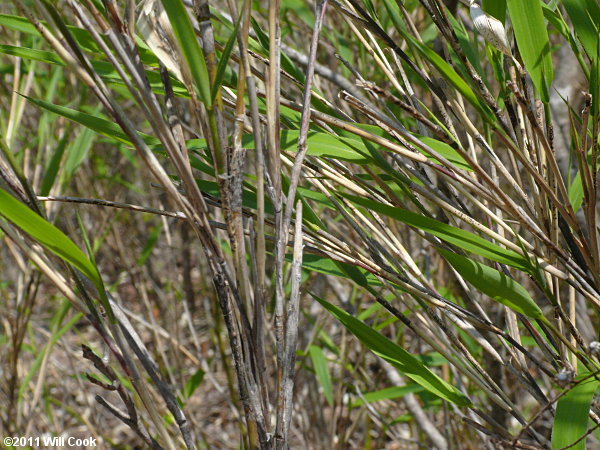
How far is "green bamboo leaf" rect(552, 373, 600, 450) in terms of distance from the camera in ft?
1.70

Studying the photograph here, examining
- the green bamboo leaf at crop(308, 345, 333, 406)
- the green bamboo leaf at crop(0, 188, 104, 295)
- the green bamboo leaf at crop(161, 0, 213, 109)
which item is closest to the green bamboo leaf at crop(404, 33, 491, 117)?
the green bamboo leaf at crop(161, 0, 213, 109)

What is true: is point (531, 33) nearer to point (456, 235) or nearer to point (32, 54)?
point (456, 235)

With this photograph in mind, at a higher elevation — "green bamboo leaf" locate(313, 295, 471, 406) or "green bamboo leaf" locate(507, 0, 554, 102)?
"green bamboo leaf" locate(507, 0, 554, 102)

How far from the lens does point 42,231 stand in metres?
0.50

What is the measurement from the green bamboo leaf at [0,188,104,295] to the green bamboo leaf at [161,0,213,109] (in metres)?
0.15

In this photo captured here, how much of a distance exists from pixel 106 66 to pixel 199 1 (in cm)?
27

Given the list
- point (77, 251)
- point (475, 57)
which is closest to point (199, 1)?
point (77, 251)

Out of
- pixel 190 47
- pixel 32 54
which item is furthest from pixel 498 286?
pixel 32 54

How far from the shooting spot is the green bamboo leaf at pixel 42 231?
48 centimetres

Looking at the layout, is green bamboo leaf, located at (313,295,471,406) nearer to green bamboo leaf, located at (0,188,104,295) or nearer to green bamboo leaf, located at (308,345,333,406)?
green bamboo leaf, located at (0,188,104,295)

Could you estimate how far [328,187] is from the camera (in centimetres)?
70

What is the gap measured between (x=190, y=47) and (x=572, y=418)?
43 centimetres

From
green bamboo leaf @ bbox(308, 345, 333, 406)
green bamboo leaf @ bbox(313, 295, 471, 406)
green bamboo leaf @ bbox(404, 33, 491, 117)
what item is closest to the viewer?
green bamboo leaf @ bbox(404, 33, 491, 117)

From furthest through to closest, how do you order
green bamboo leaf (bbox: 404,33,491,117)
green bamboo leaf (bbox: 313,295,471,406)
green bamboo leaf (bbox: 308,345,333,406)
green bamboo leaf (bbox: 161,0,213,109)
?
green bamboo leaf (bbox: 308,345,333,406)
green bamboo leaf (bbox: 313,295,471,406)
green bamboo leaf (bbox: 404,33,491,117)
green bamboo leaf (bbox: 161,0,213,109)
